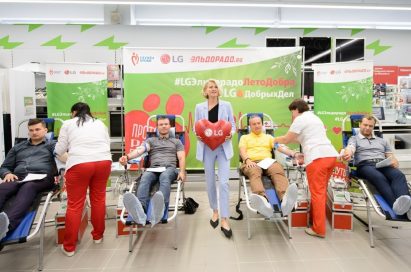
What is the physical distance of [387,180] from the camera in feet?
11.6

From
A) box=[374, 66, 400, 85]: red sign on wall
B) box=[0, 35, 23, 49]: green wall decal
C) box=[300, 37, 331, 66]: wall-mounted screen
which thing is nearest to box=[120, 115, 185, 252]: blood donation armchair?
box=[300, 37, 331, 66]: wall-mounted screen

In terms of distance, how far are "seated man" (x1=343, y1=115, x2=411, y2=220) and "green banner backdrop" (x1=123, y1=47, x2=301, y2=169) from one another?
1.40 m

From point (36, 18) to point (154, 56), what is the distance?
430cm

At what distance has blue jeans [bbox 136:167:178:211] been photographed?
128 inches

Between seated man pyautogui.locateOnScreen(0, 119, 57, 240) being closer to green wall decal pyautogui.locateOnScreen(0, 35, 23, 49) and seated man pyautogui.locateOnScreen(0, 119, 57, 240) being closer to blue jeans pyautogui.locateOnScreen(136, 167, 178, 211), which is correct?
blue jeans pyautogui.locateOnScreen(136, 167, 178, 211)

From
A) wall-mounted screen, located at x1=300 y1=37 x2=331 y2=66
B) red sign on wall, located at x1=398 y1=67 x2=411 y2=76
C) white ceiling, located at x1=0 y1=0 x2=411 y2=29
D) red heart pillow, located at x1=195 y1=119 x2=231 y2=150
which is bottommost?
red heart pillow, located at x1=195 y1=119 x2=231 y2=150

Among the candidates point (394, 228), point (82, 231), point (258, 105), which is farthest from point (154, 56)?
point (394, 228)

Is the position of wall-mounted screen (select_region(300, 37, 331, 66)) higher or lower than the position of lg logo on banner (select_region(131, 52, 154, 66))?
higher

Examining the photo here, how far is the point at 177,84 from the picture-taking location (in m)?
5.09

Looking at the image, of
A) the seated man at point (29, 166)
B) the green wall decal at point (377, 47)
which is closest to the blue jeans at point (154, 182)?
the seated man at point (29, 166)

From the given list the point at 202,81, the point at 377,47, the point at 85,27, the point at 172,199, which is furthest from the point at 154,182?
the point at 377,47

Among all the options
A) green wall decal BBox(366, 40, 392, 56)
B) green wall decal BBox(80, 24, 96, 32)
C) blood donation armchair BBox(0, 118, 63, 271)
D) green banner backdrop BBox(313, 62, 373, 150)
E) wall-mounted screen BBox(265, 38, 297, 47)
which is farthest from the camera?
green wall decal BBox(366, 40, 392, 56)

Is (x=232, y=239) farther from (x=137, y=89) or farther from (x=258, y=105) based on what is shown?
(x=137, y=89)

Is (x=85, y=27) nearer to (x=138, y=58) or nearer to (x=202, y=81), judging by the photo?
(x=138, y=58)
